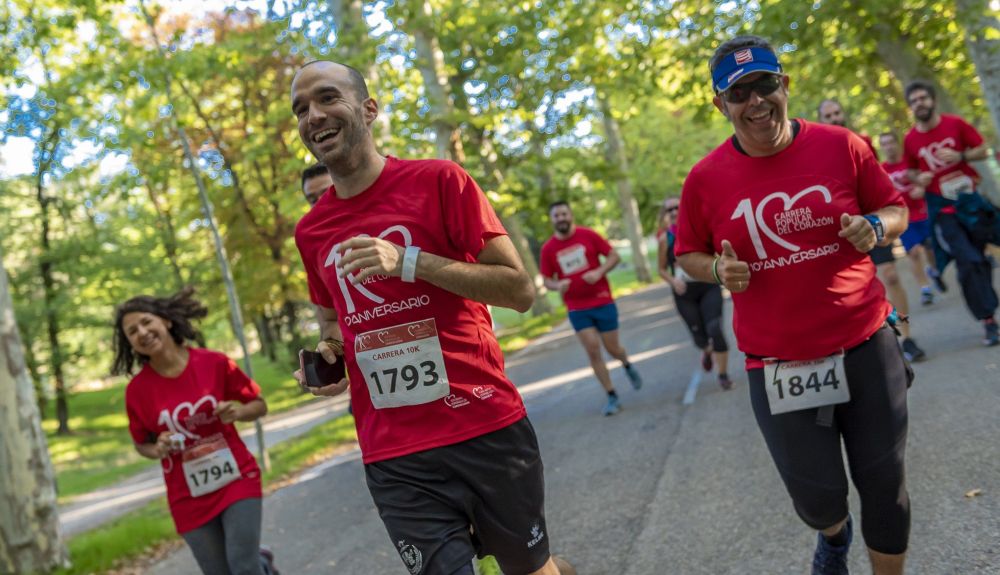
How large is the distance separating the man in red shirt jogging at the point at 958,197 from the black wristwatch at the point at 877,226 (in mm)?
5127

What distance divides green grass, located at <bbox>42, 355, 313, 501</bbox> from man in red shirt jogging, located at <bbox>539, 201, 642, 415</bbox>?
11.6 metres

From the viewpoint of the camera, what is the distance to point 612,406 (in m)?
9.41

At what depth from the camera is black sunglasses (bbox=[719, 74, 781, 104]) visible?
3.20 metres

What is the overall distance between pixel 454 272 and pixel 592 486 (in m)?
4.07

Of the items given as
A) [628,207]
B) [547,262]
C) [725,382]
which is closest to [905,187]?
[725,382]

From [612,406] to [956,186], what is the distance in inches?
148

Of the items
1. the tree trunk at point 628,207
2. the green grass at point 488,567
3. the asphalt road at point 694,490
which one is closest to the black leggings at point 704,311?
the asphalt road at point 694,490

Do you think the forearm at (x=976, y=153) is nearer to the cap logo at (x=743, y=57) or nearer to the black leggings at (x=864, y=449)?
the black leggings at (x=864, y=449)

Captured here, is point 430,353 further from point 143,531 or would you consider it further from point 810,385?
point 143,531

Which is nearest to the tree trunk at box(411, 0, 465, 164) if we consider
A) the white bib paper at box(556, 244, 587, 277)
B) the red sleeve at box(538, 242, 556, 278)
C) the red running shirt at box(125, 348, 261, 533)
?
the red sleeve at box(538, 242, 556, 278)

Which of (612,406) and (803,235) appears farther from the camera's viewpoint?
(612,406)

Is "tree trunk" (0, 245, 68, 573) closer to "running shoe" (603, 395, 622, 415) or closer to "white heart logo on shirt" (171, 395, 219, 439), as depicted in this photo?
"white heart logo on shirt" (171, 395, 219, 439)

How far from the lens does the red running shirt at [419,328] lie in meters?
2.97

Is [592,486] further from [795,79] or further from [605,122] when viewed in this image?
[605,122]
